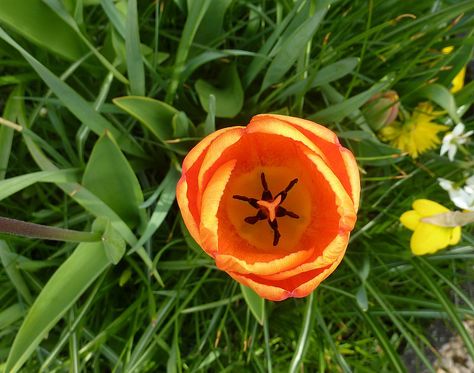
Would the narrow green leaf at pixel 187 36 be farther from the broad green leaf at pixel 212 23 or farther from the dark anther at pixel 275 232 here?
the dark anther at pixel 275 232

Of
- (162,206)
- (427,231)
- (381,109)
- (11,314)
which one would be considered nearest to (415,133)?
(381,109)

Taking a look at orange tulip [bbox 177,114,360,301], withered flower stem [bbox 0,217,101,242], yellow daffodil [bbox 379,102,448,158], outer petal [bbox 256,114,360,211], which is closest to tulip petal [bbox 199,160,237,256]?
orange tulip [bbox 177,114,360,301]

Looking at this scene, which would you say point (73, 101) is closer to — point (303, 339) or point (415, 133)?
point (303, 339)

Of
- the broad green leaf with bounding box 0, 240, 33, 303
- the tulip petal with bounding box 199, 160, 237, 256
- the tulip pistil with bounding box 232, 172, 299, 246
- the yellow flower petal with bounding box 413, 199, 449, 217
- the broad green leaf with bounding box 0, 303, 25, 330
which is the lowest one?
the broad green leaf with bounding box 0, 303, 25, 330

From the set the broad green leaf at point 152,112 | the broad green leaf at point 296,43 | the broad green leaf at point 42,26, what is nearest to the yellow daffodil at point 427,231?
the broad green leaf at point 296,43

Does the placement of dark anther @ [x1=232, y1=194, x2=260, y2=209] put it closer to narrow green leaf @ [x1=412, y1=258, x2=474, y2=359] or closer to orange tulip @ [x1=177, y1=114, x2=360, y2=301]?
orange tulip @ [x1=177, y1=114, x2=360, y2=301]
